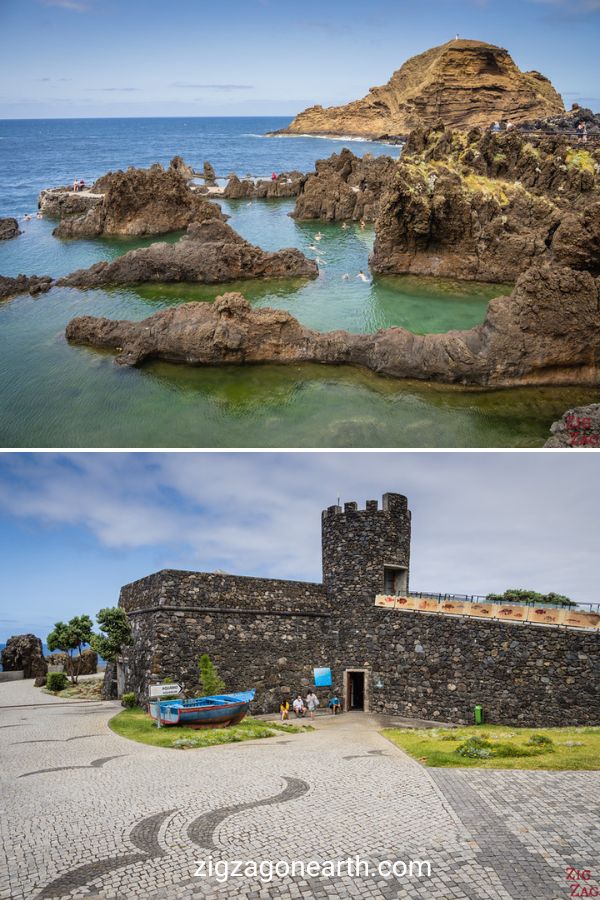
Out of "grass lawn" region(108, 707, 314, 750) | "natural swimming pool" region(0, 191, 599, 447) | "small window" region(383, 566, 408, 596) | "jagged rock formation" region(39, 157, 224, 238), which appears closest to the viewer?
"grass lawn" region(108, 707, 314, 750)

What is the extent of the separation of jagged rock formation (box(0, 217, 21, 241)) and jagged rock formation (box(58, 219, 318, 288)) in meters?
15.6

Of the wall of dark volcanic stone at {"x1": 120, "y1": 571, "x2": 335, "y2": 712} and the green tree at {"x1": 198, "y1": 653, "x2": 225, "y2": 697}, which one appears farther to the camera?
the wall of dark volcanic stone at {"x1": 120, "y1": 571, "x2": 335, "y2": 712}

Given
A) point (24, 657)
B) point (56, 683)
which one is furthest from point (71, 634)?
point (24, 657)

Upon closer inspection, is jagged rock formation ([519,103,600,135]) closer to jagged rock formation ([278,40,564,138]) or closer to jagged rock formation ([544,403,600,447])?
jagged rock formation ([278,40,564,138])

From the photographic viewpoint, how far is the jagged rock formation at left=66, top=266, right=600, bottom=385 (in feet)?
76.1

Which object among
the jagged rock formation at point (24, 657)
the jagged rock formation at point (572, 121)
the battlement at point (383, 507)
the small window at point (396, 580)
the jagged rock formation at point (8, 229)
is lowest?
the jagged rock formation at point (24, 657)

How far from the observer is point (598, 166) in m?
40.4

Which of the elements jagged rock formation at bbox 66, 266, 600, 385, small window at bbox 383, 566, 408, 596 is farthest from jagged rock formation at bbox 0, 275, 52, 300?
small window at bbox 383, 566, 408, 596

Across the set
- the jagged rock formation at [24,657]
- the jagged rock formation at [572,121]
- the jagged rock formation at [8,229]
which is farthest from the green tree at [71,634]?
the jagged rock formation at [572,121]

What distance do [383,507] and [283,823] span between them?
13799 mm

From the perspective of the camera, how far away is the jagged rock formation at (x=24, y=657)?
115 feet

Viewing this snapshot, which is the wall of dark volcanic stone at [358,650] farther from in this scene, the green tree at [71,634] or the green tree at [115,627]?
the green tree at [71,634]

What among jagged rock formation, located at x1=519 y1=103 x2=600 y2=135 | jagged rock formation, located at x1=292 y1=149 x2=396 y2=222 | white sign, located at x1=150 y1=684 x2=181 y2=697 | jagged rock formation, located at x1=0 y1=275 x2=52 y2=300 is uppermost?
jagged rock formation, located at x1=519 y1=103 x2=600 y2=135

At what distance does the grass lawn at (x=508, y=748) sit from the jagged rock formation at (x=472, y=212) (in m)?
26.4
